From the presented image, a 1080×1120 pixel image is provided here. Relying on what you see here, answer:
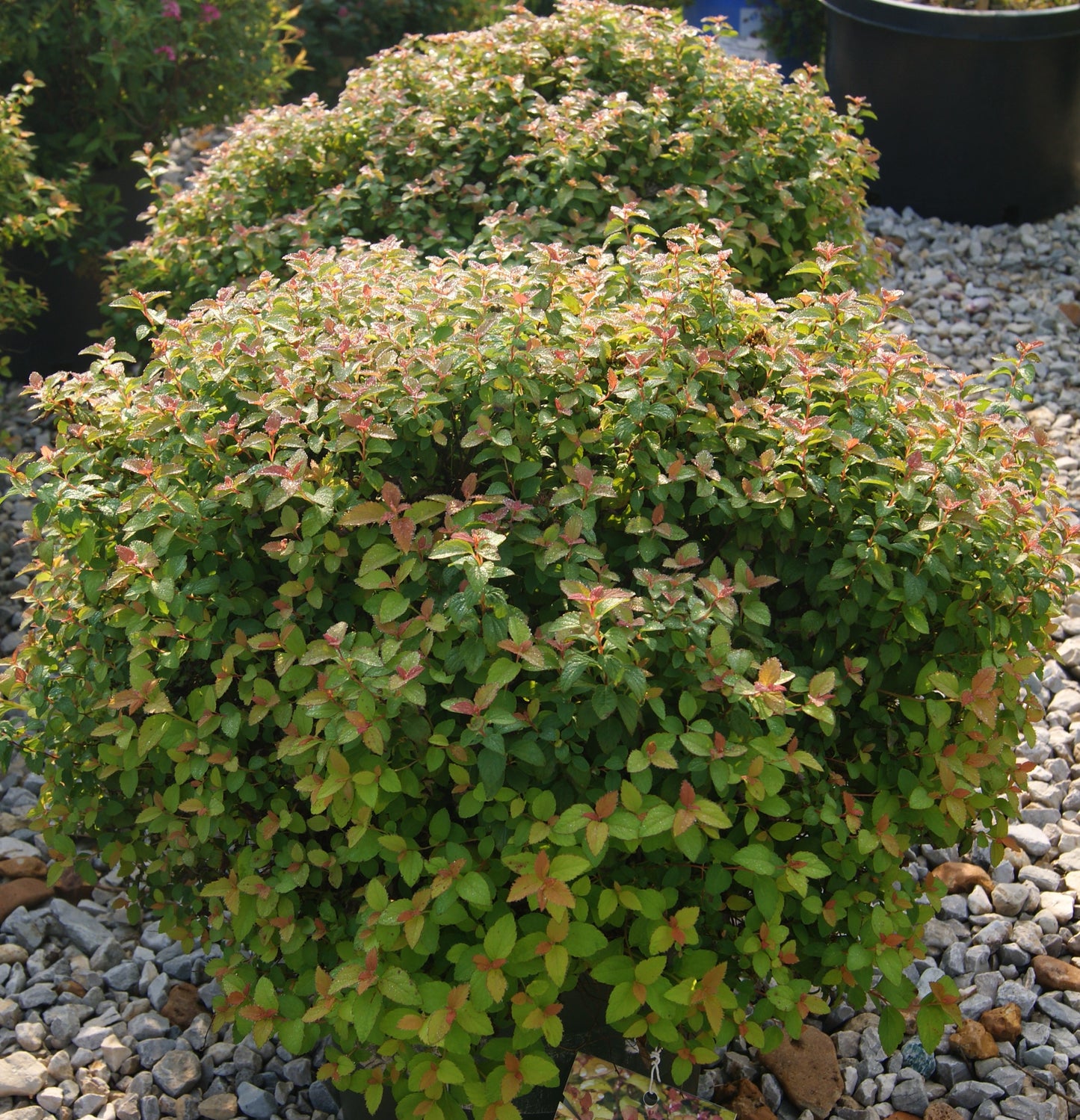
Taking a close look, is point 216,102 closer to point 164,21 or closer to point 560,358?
point 164,21

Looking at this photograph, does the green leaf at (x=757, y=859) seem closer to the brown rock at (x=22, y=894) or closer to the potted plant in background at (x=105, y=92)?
the brown rock at (x=22, y=894)

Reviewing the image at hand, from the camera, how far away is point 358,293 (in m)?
2.18

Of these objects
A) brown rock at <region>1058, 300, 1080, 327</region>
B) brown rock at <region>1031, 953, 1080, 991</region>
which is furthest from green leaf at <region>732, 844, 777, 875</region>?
brown rock at <region>1058, 300, 1080, 327</region>

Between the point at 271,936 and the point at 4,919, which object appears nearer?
the point at 271,936

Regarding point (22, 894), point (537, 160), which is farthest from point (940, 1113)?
point (537, 160)

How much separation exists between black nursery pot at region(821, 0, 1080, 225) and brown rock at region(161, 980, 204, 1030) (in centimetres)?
428

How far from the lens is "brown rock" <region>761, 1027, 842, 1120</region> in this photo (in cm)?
211

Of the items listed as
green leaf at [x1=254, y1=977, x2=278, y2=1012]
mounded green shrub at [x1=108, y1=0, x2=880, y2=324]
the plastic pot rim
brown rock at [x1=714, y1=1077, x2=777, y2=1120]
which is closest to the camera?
green leaf at [x1=254, y1=977, x2=278, y2=1012]

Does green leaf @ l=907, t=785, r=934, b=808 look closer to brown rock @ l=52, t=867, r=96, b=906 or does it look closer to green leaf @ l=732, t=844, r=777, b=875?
green leaf @ l=732, t=844, r=777, b=875

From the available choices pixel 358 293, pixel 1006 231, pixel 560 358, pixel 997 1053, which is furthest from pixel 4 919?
pixel 1006 231

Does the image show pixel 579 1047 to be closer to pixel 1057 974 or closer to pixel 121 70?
pixel 1057 974

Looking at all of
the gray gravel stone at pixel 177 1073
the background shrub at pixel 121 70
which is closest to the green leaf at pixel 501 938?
the gray gravel stone at pixel 177 1073

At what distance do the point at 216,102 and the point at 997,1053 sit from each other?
435 centimetres

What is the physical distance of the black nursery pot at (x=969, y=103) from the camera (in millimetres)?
4789
